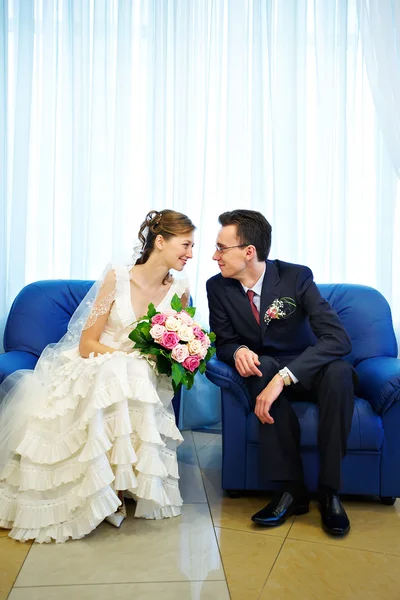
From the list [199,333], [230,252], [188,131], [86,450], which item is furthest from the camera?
[188,131]

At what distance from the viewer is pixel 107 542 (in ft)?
7.39

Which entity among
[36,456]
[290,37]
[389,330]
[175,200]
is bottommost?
[36,456]

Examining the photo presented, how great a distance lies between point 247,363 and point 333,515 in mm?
676

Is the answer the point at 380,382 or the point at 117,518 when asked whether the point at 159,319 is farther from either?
the point at 380,382

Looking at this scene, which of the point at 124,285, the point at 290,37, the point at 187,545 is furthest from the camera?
the point at 290,37

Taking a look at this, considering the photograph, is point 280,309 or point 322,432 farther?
point 280,309

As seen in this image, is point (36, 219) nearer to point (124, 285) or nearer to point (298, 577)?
point (124, 285)

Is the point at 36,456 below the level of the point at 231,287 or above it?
below

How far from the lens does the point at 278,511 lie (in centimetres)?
242

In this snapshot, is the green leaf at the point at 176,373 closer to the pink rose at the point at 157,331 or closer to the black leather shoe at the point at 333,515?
the pink rose at the point at 157,331

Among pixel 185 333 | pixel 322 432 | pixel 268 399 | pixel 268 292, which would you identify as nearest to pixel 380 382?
pixel 322 432

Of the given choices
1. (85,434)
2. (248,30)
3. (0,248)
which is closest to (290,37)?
(248,30)

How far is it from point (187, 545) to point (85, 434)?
1.80 ft

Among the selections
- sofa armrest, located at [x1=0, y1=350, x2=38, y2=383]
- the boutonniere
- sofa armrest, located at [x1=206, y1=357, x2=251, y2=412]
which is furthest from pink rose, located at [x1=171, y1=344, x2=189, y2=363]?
sofa armrest, located at [x1=0, y1=350, x2=38, y2=383]
